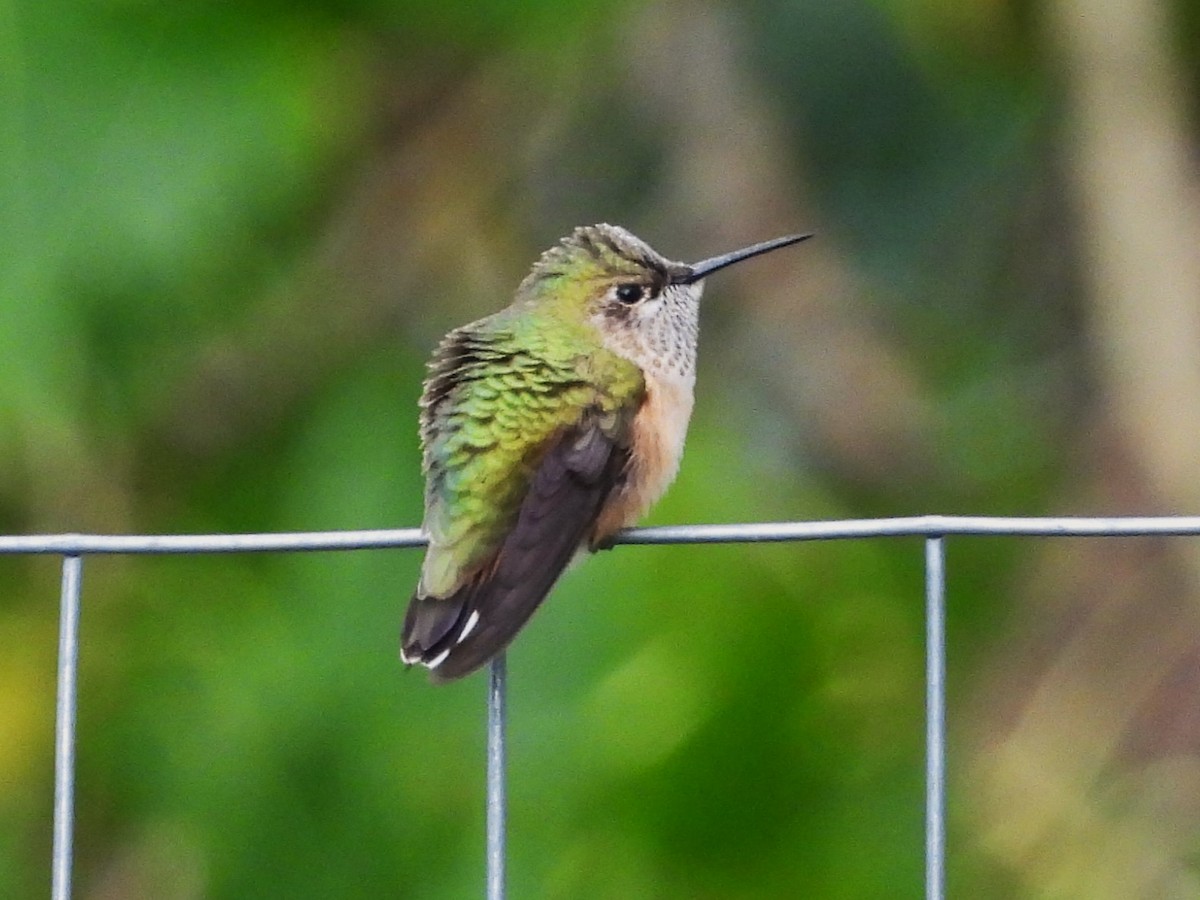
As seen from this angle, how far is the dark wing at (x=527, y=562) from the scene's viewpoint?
4.85 feet

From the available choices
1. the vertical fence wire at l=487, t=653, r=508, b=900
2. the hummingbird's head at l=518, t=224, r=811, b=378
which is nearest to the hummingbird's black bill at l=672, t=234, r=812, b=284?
the hummingbird's head at l=518, t=224, r=811, b=378

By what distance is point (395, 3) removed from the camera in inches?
83.4

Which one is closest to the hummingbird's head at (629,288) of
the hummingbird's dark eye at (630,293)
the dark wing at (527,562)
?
the hummingbird's dark eye at (630,293)

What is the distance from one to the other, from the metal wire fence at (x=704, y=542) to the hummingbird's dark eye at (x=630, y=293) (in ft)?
2.59

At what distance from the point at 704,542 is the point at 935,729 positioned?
0.20 metres

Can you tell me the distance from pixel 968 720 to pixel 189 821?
97 centimetres

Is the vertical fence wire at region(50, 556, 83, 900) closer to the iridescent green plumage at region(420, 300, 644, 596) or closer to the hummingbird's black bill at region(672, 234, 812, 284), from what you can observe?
the iridescent green plumage at region(420, 300, 644, 596)

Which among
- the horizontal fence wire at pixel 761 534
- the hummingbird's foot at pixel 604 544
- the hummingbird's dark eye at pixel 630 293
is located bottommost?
the horizontal fence wire at pixel 761 534

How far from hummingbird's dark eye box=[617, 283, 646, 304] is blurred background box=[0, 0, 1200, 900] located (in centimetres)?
19

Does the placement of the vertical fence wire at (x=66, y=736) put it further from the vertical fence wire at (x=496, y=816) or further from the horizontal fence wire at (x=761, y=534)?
the vertical fence wire at (x=496, y=816)

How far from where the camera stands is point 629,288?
82.2 inches

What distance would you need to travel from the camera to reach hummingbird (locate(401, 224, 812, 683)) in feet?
5.01

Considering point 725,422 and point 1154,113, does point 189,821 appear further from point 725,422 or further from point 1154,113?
point 1154,113

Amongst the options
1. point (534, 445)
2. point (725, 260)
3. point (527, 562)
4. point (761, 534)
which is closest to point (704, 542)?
point (761, 534)
